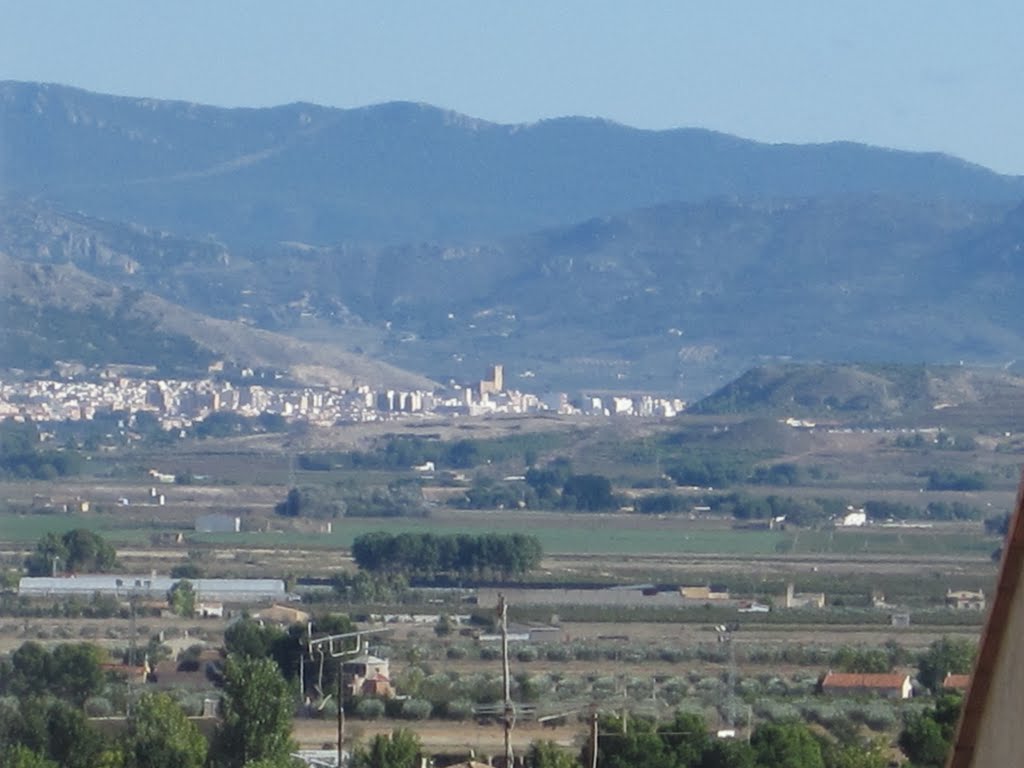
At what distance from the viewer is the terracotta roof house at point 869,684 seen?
87.6ft

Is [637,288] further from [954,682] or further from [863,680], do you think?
[954,682]

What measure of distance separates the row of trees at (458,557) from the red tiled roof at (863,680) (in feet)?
58.9

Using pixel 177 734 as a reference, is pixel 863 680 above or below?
below

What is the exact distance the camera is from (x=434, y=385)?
13288cm

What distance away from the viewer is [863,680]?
2759 centimetres

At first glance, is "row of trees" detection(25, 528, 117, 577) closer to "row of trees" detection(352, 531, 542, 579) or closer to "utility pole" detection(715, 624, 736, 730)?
"row of trees" detection(352, 531, 542, 579)

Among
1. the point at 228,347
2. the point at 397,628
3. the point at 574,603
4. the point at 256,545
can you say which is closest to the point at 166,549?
the point at 256,545

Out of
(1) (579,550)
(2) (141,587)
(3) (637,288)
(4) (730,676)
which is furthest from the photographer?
(3) (637,288)

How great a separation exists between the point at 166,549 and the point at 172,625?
1712cm

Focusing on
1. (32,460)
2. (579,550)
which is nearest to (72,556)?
(579,550)

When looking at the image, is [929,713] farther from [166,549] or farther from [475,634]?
[166,549]

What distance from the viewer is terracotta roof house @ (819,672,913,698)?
26703 millimetres

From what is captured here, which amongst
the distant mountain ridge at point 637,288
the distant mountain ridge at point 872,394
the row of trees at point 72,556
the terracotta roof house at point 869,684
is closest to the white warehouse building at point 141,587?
the row of trees at point 72,556

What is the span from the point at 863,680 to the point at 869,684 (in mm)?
252
